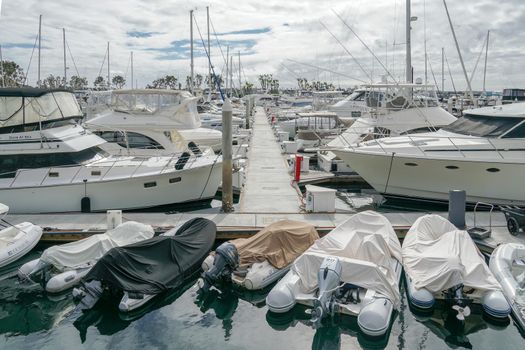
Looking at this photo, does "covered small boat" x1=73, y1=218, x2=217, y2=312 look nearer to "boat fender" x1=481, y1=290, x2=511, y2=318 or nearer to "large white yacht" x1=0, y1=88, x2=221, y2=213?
"large white yacht" x1=0, y1=88, x2=221, y2=213

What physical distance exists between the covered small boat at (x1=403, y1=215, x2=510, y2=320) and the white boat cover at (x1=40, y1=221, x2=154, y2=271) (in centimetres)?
590

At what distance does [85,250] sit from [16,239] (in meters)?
2.33

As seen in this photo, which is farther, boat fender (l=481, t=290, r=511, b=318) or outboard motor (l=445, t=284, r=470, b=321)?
outboard motor (l=445, t=284, r=470, b=321)

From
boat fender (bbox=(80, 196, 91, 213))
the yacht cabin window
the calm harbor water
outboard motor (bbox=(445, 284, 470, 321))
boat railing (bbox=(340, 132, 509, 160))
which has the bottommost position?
the calm harbor water

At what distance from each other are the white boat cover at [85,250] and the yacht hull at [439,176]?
822 cm

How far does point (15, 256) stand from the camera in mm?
10508

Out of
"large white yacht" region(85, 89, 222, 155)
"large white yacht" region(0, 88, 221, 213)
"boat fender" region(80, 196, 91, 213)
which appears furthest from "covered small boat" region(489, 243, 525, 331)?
"large white yacht" region(85, 89, 222, 155)

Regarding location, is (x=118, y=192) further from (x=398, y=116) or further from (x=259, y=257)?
(x=398, y=116)

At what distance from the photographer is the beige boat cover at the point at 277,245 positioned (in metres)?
9.65

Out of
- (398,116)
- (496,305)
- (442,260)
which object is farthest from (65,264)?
(398,116)

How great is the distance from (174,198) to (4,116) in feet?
17.9

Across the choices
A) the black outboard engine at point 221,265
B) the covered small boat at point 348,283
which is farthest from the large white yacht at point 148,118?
the covered small boat at point 348,283

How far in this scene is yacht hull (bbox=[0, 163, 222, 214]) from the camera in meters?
13.1

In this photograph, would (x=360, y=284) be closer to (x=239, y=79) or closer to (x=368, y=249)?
(x=368, y=249)
